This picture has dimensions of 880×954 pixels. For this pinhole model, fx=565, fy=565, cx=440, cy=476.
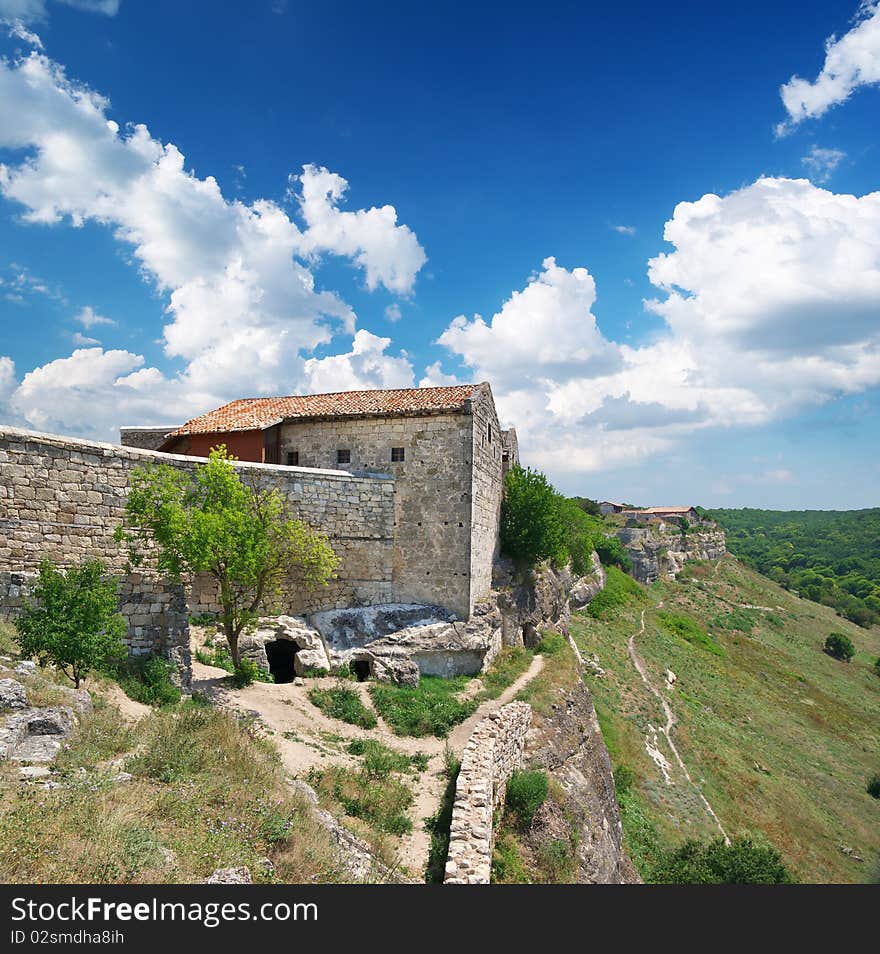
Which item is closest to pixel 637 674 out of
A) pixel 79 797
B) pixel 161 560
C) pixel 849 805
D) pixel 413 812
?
pixel 849 805

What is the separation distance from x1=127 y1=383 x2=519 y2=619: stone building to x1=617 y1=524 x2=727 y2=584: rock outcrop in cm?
4378

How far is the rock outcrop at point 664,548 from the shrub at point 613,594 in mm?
4644

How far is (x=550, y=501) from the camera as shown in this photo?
27.9 m

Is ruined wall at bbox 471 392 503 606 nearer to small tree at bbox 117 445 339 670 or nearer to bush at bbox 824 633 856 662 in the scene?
small tree at bbox 117 445 339 670

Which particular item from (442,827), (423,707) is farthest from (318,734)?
(442,827)

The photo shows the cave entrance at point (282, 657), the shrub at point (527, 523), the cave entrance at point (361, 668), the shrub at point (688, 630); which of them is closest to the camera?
the cave entrance at point (282, 657)

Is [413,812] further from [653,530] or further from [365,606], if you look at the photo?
[653,530]

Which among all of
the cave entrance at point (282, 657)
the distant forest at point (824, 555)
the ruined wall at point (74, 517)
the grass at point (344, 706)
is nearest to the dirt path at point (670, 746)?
the grass at point (344, 706)

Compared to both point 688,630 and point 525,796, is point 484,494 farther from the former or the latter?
point 688,630

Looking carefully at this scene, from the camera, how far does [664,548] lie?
67625 millimetres

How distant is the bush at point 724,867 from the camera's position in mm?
15070

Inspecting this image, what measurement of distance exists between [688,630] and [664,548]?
2035 centimetres

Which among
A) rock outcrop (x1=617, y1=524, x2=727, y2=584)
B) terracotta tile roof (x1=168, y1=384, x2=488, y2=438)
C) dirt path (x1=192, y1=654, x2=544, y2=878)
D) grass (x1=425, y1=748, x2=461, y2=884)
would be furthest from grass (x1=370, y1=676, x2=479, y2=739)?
rock outcrop (x1=617, y1=524, x2=727, y2=584)

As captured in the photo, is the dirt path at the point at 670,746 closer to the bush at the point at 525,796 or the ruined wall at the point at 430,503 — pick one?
the ruined wall at the point at 430,503
